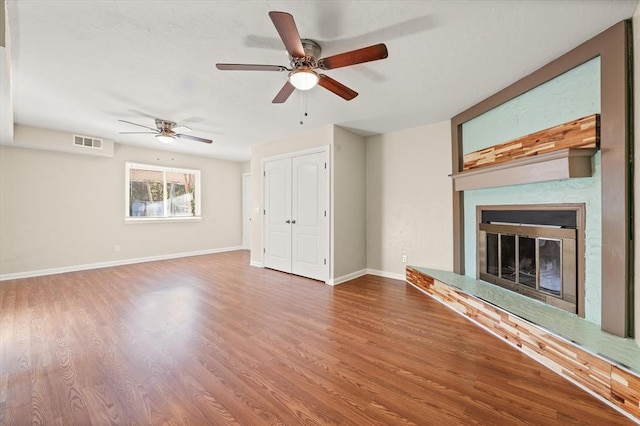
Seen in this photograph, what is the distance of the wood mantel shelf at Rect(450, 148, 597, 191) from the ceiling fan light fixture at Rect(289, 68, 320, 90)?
2138mm

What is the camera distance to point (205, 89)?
115 inches

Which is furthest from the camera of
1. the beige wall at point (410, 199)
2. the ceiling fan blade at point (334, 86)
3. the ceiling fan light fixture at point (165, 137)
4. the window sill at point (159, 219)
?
the window sill at point (159, 219)

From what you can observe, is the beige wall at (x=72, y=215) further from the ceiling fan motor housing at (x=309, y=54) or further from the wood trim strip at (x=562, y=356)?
the wood trim strip at (x=562, y=356)

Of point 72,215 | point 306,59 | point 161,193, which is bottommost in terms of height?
point 72,215

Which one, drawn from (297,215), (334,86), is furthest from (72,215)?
(334,86)

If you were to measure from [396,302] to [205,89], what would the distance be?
3459mm

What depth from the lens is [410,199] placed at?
427cm

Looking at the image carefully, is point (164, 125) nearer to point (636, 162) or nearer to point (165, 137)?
point (165, 137)

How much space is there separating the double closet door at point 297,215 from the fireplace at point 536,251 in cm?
224

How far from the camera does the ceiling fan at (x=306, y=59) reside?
167 centimetres

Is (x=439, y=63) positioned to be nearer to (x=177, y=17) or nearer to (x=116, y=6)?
(x=177, y=17)

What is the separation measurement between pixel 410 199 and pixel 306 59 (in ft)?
9.70

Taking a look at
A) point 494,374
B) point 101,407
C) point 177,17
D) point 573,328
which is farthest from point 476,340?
point 177,17

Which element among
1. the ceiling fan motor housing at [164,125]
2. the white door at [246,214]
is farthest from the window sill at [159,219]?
the ceiling fan motor housing at [164,125]
